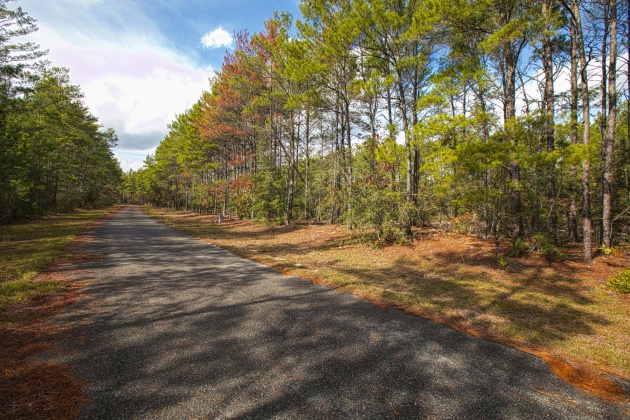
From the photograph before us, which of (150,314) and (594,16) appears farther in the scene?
(594,16)

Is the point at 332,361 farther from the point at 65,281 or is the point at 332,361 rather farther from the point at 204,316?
the point at 65,281

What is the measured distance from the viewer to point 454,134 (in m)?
7.66

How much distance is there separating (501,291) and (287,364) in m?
5.50

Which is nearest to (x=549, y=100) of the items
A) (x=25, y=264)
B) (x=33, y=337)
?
(x=33, y=337)

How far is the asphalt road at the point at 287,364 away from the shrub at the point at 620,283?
4.61 meters

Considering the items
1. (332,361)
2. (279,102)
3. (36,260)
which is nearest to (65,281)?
(36,260)

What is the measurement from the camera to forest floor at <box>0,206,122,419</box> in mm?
2213

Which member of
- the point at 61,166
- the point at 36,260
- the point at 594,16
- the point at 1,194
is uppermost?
the point at 594,16

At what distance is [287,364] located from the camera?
115 inches

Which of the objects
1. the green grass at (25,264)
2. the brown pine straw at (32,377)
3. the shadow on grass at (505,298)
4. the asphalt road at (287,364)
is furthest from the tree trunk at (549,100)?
the green grass at (25,264)

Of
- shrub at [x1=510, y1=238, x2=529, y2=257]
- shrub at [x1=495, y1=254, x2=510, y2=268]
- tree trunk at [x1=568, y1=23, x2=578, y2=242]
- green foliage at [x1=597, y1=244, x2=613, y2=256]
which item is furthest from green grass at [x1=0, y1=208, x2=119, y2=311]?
tree trunk at [x1=568, y1=23, x2=578, y2=242]

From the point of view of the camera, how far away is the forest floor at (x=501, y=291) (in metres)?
3.55

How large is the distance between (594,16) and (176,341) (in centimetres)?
1582

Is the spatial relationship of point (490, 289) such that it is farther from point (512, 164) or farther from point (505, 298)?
point (512, 164)
